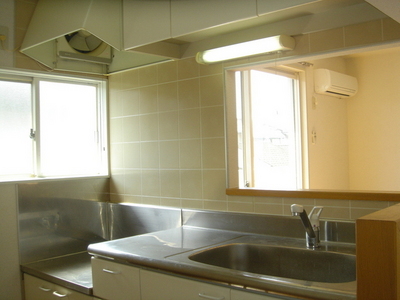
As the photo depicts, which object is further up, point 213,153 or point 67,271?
point 213,153

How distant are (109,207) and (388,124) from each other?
297 centimetres

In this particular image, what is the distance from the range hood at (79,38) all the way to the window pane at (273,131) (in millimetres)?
1012

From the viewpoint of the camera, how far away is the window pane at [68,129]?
9.52ft

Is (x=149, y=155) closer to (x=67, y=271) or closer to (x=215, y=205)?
(x=215, y=205)

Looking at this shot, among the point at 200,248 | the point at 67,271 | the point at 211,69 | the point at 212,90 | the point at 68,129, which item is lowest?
the point at 67,271

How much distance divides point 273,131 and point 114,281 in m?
1.92

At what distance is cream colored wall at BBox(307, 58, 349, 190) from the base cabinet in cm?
218

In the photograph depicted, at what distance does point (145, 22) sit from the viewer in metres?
2.11

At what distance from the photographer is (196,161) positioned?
8.40ft

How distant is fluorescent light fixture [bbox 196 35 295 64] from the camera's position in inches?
80.0

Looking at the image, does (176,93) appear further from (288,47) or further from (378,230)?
(378,230)

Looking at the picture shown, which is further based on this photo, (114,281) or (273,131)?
(273,131)

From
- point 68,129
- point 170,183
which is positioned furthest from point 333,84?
point 68,129

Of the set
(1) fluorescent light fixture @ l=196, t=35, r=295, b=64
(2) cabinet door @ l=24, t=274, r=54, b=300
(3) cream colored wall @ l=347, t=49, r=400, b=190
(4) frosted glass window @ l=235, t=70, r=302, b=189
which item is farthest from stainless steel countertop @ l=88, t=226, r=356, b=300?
(3) cream colored wall @ l=347, t=49, r=400, b=190
